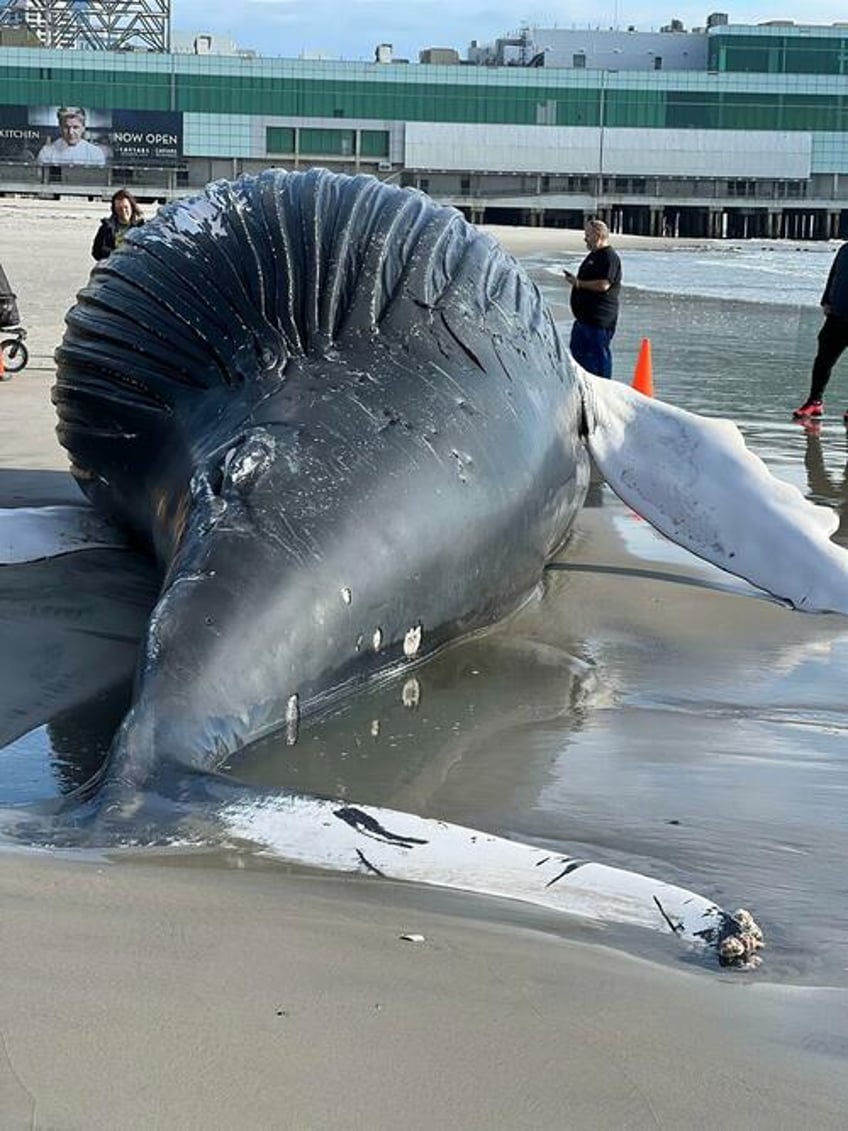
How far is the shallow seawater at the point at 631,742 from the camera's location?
3.61 m

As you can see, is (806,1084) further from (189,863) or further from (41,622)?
(41,622)

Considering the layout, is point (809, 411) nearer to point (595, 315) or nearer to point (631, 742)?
point (595, 315)

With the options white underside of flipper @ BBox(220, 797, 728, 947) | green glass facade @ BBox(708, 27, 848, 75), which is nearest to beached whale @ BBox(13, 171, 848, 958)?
white underside of flipper @ BBox(220, 797, 728, 947)

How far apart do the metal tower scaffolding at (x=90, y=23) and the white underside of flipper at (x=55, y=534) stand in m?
108

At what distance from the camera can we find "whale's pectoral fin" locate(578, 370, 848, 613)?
602 centimetres

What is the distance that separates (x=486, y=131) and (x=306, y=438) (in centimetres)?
10095

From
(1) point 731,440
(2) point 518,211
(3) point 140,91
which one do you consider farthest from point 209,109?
(1) point 731,440

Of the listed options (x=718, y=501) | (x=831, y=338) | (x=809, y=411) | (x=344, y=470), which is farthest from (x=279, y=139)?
(x=344, y=470)

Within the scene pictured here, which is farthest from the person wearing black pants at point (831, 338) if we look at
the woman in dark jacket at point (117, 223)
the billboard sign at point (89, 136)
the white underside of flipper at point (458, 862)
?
the billboard sign at point (89, 136)

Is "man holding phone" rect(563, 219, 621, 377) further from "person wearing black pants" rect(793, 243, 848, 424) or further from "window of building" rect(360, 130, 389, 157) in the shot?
"window of building" rect(360, 130, 389, 157)

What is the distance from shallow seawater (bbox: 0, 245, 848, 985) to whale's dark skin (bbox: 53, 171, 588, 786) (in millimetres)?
185

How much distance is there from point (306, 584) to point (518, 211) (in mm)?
99565

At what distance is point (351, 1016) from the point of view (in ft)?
8.50

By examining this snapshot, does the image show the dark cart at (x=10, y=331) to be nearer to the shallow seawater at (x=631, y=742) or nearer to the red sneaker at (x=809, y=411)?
the red sneaker at (x=809, y=411)
